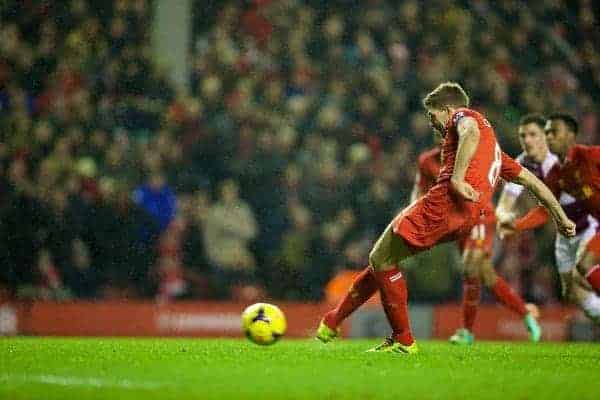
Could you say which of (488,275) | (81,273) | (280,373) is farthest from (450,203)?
(81,273)

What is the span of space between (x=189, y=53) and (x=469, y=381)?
11583mm

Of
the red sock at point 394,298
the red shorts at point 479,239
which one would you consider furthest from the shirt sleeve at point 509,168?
the red shorts at point 479,239

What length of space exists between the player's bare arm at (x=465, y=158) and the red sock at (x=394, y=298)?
84 cm

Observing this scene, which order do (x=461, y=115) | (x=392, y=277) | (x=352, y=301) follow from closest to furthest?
(x=461, y=115) < (x=392, y=277) < (x=352, y=301)

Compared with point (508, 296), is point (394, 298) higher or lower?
lower

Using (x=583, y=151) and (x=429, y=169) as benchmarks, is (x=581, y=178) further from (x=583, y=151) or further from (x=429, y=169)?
(x=429, y=169)

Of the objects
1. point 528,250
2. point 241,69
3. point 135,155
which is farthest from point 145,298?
point 528,250

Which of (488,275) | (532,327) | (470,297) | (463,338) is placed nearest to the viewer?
(463,338)

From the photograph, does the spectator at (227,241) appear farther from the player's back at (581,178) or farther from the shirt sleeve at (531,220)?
the player's back at (581,178)

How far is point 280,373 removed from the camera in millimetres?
6684

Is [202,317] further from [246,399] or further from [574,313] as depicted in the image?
[246,399]

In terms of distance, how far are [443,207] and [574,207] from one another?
126 inches

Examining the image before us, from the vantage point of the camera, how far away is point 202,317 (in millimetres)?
14836

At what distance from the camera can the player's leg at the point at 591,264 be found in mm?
10500
